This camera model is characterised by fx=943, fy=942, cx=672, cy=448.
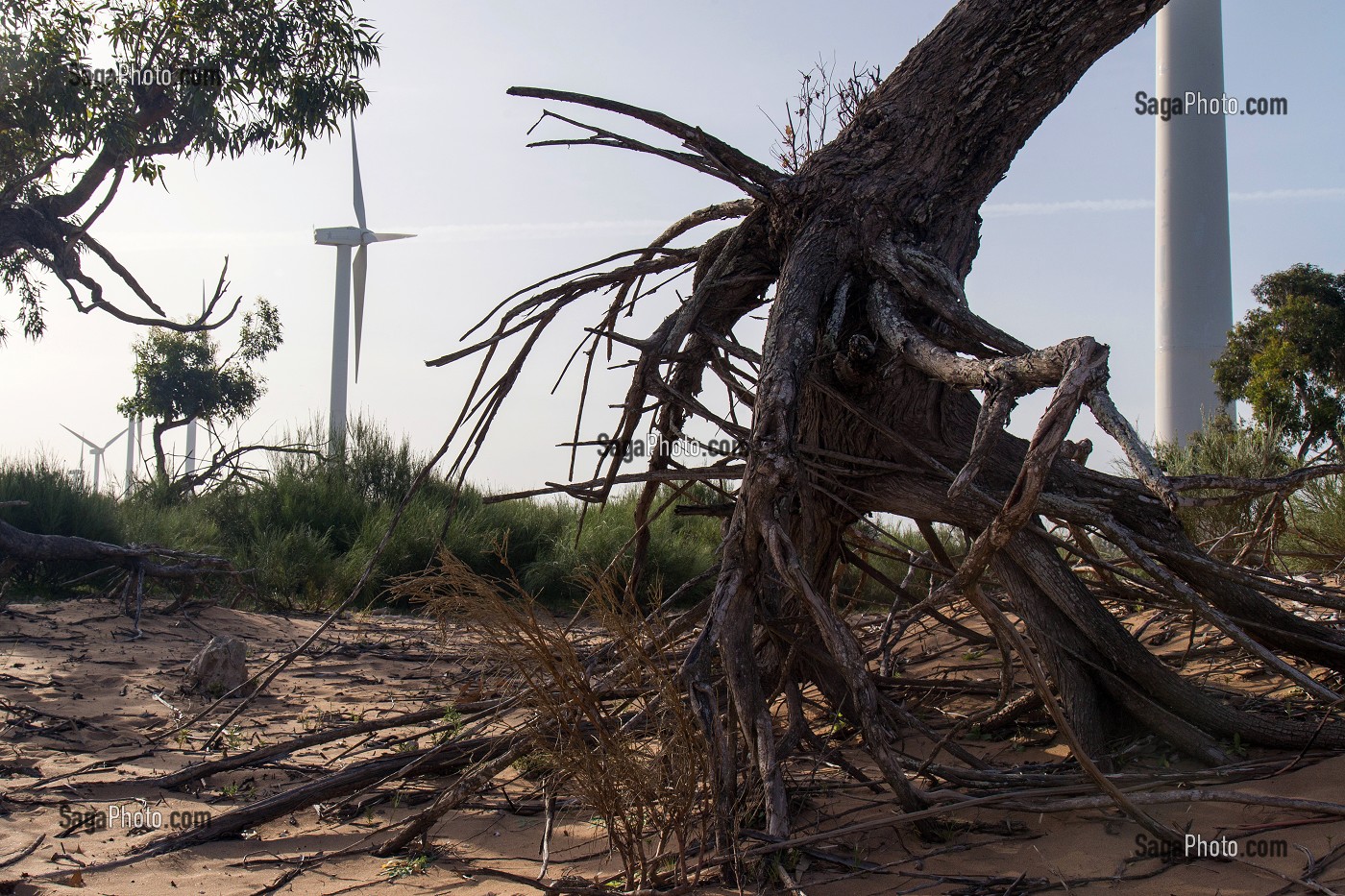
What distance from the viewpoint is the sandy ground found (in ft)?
6.56

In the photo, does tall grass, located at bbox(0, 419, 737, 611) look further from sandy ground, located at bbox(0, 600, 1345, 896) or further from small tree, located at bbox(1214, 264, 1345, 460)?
small tree, located at bbox(1214, 264, 1345, 460)

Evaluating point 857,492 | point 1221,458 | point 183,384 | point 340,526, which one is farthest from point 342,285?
point 857,492

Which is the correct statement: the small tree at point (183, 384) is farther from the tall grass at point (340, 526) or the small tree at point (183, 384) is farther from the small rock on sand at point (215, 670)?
the small rock on sand at point (215, 670)

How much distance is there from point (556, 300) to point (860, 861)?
1752mm

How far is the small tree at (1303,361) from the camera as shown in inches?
483

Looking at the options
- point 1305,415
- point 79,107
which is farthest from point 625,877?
point 1305,415

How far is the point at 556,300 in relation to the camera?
Answer: 2.87m

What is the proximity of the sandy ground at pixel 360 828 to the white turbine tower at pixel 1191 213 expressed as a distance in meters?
16.7

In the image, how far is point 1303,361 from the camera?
1241cm

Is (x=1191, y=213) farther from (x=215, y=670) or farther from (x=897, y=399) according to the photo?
(x=215, y=670)

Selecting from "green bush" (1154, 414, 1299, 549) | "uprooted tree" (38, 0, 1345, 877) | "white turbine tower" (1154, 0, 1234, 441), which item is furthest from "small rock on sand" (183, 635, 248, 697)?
"white turbine tower" (1154, 0, 1234, 441)

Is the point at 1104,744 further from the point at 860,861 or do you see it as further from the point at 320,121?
the point at 320,121

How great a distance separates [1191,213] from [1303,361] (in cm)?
630

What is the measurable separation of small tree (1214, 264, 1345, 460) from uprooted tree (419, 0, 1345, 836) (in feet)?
37.2
